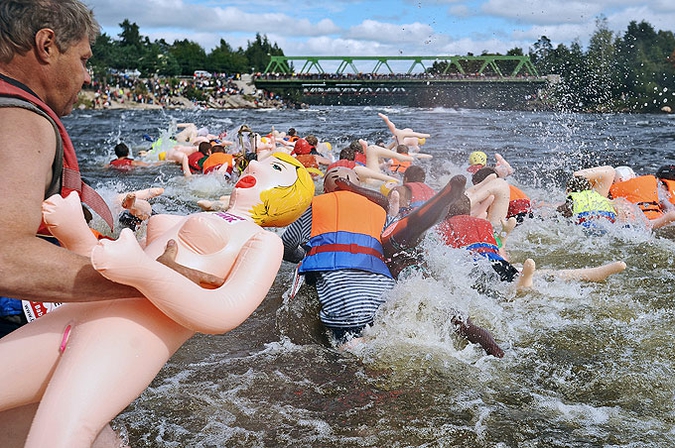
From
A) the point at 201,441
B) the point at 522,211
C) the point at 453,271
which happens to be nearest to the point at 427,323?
the point at 453,271

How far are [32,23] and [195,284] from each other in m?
0.95

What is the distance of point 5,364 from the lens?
209cm

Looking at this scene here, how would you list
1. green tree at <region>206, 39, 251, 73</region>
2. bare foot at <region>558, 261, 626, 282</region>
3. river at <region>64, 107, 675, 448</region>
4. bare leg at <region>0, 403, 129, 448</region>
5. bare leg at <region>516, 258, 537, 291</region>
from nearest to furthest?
bare leg at <region>0, 403, 129, 448</region>
river at <region>64, 107, 675, 448</region>
bare leg at <region>516, 258, 537, 291</region>
bare foot at <region>558, 261, 626, 282</region>
green tree at <region>206, 39, 251, 73</region>

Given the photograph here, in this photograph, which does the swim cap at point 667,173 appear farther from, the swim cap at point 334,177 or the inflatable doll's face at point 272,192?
the inflatable doll's face at point 272,192

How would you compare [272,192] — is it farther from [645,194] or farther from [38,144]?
[645,194]

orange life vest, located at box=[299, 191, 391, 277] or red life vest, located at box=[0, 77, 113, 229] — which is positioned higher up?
red life vest, located at box=[0, 77, 113, 229]

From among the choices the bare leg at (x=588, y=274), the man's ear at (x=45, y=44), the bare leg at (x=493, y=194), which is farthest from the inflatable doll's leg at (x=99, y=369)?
the bare leg at (x=493, y=194)

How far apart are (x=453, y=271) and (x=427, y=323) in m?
0.76

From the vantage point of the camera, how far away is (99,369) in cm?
210

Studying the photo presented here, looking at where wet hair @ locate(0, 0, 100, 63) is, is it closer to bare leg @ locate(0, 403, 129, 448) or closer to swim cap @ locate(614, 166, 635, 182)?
bare leg @ locate(0, 403, 129, 448)

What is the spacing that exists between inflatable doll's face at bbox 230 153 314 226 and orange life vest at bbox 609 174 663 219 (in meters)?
6.58

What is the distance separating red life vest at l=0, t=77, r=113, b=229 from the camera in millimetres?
2039

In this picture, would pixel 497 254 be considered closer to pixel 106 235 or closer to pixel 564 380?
pixel 564 380

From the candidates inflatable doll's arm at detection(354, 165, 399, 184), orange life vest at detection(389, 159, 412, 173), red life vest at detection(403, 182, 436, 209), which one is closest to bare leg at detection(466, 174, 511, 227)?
red life vest at detection(403, 182, 436, 209)
